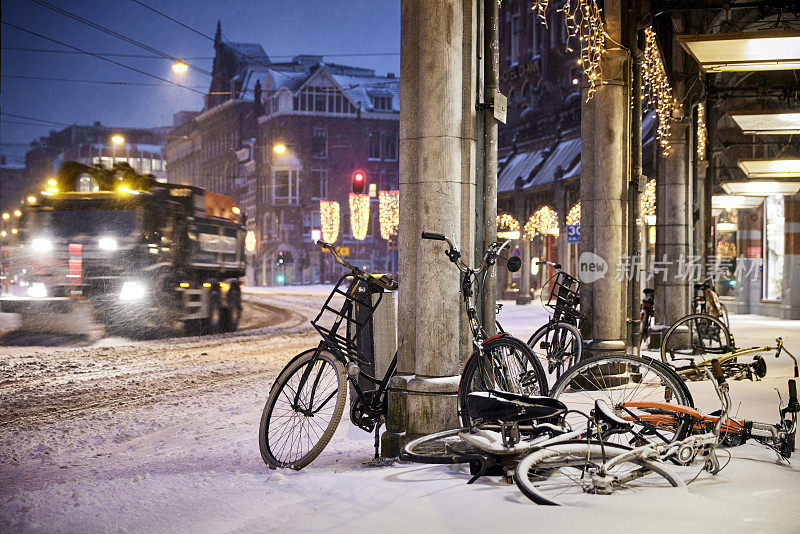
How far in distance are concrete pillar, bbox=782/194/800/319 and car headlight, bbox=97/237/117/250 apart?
20.1m

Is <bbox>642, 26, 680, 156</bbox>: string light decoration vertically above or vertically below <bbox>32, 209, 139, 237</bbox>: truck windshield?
above

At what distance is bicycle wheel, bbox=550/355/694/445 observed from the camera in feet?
16.0

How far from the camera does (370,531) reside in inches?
143

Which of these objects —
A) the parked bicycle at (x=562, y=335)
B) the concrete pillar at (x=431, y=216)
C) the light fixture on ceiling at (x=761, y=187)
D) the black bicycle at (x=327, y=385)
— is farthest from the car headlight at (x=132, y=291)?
the light fixture on ceiling at (x=761, y=187)

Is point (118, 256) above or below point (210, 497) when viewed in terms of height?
above

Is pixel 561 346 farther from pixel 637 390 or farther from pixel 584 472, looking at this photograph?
pixel 584 472

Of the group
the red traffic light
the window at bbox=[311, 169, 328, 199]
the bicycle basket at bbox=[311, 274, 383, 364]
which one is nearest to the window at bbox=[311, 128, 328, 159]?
the window at bbox=[311, 169, 328, 199]

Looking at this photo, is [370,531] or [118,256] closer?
[370,531]

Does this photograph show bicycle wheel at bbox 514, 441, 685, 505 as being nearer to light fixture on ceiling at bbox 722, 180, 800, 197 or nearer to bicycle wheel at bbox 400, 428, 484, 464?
bicycle wheel at bbox 400, 428, 484, 464

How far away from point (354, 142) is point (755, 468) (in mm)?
66548

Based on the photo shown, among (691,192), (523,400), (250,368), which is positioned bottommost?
(250,368)

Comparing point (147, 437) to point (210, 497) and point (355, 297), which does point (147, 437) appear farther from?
point (210, 497)

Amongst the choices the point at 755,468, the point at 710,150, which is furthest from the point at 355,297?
the point at 710,150

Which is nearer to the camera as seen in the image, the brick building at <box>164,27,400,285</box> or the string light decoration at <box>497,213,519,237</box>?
the string light decoration at <box>497,213,519,237</box>
